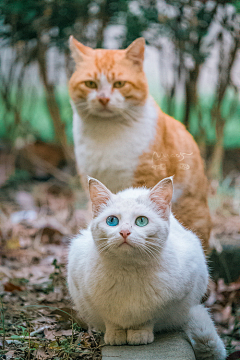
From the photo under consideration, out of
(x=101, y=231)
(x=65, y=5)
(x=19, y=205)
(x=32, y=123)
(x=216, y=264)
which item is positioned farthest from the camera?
(x=19, y=205)

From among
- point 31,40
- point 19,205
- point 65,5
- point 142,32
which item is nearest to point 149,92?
point 142,32

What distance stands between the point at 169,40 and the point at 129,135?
21.3 inches

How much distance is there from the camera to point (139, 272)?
53.2 inches

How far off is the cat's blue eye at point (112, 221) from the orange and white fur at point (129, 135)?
0.46 m

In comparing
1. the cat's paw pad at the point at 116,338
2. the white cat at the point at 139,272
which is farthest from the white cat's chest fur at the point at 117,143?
the cat's paw pad at the point at 116,338

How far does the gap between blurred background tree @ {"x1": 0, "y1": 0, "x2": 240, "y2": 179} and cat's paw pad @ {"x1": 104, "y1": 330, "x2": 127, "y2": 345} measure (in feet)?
3.32

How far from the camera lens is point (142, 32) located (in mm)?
1812

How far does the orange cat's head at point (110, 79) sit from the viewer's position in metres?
1.67

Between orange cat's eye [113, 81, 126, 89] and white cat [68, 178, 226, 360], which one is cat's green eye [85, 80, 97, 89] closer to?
orange cat's eye [113, 81, 126, 89]

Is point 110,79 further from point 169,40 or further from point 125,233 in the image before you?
point 125,233

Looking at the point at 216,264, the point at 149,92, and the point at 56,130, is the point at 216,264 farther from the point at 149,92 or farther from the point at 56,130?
the point at 56,130

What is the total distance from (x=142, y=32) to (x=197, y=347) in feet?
4.98

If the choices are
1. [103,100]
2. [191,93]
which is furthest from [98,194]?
[191,93]

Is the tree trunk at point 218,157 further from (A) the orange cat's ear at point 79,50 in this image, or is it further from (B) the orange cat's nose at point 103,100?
(A) the orange cat's ear at point 79,50
